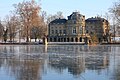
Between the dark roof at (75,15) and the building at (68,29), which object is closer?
the building at (68,29)

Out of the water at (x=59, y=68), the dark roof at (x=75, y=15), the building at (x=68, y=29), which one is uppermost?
the dark roof at (x=75, y=15)

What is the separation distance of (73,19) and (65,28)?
5334mm

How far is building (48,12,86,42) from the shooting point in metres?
117

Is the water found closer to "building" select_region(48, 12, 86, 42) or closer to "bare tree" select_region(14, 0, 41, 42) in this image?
"bare tree" select_region(14, 0, 41, 42)

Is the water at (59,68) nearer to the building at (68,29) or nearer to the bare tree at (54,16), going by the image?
the building at (68,29)

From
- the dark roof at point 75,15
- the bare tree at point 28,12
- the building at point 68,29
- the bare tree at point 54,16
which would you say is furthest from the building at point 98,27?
the bare tree at point 28,12

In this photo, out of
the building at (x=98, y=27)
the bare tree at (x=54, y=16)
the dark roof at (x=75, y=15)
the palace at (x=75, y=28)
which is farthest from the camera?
the bare tree at (x=54, y=16)

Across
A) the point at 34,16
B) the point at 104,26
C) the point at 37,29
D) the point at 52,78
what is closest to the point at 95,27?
the point at 104,26

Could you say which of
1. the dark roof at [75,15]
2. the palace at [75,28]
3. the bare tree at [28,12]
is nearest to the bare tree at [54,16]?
the palace at [75,28]

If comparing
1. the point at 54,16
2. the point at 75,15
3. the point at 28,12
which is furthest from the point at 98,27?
the point at 28,12

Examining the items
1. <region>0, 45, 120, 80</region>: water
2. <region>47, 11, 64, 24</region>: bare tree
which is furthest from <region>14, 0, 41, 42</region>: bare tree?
<region>0, 45, 120, 80</region>: water

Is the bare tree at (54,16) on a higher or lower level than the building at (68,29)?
higher

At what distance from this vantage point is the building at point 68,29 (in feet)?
384

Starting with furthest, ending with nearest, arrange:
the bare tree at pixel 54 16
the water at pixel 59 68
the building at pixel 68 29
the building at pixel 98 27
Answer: the bare tree at pixel 54 16 → the building at pixel 68 29 → the building at pixel 98 27 → the water at pixel 59 68
